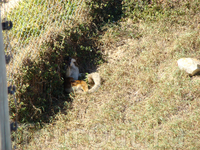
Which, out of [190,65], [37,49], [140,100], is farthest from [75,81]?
[190,65]

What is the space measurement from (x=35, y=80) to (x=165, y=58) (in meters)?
2.62

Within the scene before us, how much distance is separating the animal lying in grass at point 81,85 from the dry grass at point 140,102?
0.12 meters

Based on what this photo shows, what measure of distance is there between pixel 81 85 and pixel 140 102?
48.7 inches

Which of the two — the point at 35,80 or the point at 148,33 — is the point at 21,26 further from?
the point at 148,33

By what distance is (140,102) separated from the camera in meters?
4.64

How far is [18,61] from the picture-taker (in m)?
4.68

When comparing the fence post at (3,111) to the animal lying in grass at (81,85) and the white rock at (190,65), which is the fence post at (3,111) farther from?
the white rock at (190,65)

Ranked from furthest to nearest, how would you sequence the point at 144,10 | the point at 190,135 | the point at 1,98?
the point at 144,10, the point at 190,135, the point at 1,98

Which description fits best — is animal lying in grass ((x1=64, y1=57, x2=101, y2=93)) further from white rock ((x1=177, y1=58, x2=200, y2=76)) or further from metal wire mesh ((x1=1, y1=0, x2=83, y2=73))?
white rock ((x1=177, y1=58, x2=200, y2=76))

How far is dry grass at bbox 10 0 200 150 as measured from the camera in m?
3.89

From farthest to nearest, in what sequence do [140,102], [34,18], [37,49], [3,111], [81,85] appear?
[34,18]
[81,85]
[37,49]
[140,102]
[3,111]

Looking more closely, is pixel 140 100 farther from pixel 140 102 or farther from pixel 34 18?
pixel 34 18

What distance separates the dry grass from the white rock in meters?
0.10

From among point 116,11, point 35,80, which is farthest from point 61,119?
point 116,11
